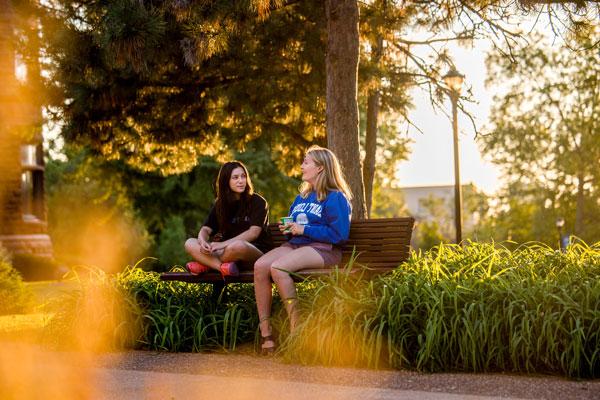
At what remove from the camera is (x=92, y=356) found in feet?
24.6

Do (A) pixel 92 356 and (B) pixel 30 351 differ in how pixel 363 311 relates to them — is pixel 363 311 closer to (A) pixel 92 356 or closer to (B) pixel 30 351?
(A) pixel 92 356

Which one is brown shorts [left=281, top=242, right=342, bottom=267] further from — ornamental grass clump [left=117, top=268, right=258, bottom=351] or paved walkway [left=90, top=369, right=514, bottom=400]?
paved walkway [left=90, top=369, right=514, bottom=400]

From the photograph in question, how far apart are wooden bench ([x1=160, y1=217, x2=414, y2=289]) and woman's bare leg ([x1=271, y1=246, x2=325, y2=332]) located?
395 millimetres

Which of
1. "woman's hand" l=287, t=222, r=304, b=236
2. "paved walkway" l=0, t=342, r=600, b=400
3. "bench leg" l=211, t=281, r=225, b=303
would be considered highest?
"woman's hand" l=287, t=222, r=304, b=236

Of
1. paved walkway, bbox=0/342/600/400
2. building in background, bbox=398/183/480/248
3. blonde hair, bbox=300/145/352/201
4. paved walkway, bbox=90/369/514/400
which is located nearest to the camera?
paved walkway, bbox=90/369/514/400

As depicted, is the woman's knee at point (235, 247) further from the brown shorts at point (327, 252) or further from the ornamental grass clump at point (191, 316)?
the ornamental grass clump at point (191, 316)

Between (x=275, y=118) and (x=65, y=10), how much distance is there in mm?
3796

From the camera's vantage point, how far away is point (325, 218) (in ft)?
25.3

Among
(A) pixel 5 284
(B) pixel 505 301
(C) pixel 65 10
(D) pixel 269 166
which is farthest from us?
(D) pixel 269 166

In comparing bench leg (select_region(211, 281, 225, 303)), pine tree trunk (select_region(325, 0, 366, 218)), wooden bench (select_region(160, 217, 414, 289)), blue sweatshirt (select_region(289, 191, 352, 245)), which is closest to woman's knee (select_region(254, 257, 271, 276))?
wooden bench (select_region(160, 217, 414, 289))

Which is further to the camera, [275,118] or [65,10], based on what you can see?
[275,118]

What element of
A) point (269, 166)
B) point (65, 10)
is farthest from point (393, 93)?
point (269, 166)

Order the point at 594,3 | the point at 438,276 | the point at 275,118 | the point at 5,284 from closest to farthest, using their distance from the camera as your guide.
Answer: the point at 438,276, the point at 594,3, the point at 5,284, the point at 275,118

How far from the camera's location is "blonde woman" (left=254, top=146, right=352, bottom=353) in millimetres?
7363
